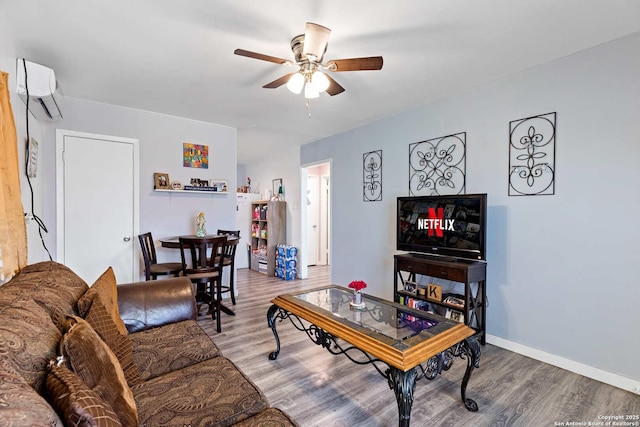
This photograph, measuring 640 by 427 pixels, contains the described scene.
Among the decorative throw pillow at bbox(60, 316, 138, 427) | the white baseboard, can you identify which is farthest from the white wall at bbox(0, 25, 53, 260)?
the white baseboard

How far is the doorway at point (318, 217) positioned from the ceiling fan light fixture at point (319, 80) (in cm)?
457

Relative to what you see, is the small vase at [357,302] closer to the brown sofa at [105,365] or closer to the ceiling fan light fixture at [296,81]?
the brown sofa at [105,365]

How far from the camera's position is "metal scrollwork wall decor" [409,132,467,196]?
3.10m

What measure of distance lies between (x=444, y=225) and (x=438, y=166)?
754mm

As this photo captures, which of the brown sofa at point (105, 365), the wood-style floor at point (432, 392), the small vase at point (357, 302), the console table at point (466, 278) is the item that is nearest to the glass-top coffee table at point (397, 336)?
the small vase at point (357, 302)

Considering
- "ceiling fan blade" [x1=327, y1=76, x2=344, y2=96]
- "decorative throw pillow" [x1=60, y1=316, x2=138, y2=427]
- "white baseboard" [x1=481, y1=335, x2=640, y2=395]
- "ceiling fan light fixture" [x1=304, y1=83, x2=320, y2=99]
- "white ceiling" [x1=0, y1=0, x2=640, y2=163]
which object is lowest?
"white baseboard" [x1=481, y1=335, x2=640, y2=395]

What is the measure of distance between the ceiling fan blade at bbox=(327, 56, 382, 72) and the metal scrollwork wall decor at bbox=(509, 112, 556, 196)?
1564mm

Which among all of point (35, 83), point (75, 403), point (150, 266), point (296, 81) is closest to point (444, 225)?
point (296, 81)

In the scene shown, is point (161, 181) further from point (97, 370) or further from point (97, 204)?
point (97, 370)

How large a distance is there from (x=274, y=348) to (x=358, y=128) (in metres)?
3.04

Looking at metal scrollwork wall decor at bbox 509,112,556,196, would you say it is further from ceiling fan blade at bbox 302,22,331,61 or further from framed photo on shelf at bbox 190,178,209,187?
framed photo on shelf at bbox 190,178,209,187

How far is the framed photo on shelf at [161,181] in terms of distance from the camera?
12.1 feet

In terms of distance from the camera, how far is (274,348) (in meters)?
2.69

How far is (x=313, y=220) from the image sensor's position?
6781mm
